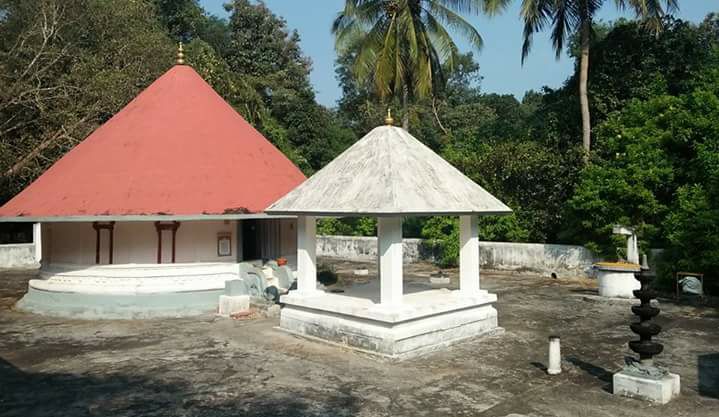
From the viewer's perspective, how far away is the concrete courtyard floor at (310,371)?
690 centimetres

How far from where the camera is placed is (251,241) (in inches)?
621

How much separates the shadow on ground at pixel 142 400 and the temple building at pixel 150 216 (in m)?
5.26

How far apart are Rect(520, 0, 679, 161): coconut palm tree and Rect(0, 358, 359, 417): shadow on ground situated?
1564 cm

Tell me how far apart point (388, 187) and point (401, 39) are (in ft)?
43.5

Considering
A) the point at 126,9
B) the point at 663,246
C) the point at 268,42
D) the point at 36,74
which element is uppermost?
the point at 268,42

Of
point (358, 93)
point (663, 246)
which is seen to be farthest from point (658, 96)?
point (358, 93)

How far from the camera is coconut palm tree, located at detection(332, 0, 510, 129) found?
21156 mm

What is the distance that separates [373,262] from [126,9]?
589 inches

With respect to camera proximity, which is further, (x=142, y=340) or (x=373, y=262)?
(x=373, y=262)

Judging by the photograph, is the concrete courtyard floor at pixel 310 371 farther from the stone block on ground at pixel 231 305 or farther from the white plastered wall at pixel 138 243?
the white plastered wall at pixel 138 243

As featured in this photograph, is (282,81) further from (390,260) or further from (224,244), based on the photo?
(390,260)

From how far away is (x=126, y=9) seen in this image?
2519 cm

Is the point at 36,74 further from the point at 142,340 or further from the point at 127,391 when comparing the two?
the point at 127,391

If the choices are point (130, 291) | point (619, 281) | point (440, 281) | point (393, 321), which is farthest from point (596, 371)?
point (130, 291)
